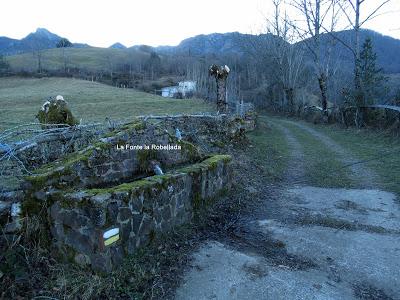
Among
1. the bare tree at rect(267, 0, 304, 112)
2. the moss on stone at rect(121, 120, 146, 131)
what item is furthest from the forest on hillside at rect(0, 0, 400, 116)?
the moss on stone at rect(121, 120, 146, 131)

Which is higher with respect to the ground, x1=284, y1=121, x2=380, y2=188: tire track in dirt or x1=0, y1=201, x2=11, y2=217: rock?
x1=0, y1=201, x2=11, y2=217: rock

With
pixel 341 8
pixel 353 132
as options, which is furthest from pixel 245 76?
pixel 353 132

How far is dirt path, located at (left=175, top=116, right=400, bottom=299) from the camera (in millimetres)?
5082

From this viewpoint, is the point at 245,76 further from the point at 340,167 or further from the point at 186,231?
the point at 186,231

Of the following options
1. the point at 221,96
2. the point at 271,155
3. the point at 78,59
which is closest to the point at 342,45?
the point at 221,96

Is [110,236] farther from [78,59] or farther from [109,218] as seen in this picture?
[78,59]

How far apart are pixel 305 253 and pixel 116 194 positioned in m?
3.27

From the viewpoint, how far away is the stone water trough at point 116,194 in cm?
515

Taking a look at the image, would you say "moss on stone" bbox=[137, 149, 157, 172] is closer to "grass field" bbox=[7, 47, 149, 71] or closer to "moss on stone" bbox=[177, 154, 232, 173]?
"moss on stone" bbox=[177, 154, 232, 173]

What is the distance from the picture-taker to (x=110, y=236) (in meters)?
5.16

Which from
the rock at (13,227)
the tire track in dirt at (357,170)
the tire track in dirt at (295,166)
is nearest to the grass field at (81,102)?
the tire track in dirt at (295,166)

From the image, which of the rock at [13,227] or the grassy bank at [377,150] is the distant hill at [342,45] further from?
the rock at [13,227]

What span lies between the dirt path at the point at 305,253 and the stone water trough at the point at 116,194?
0.95 meters

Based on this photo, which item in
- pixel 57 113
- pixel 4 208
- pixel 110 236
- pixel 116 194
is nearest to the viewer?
pixel 110 236
